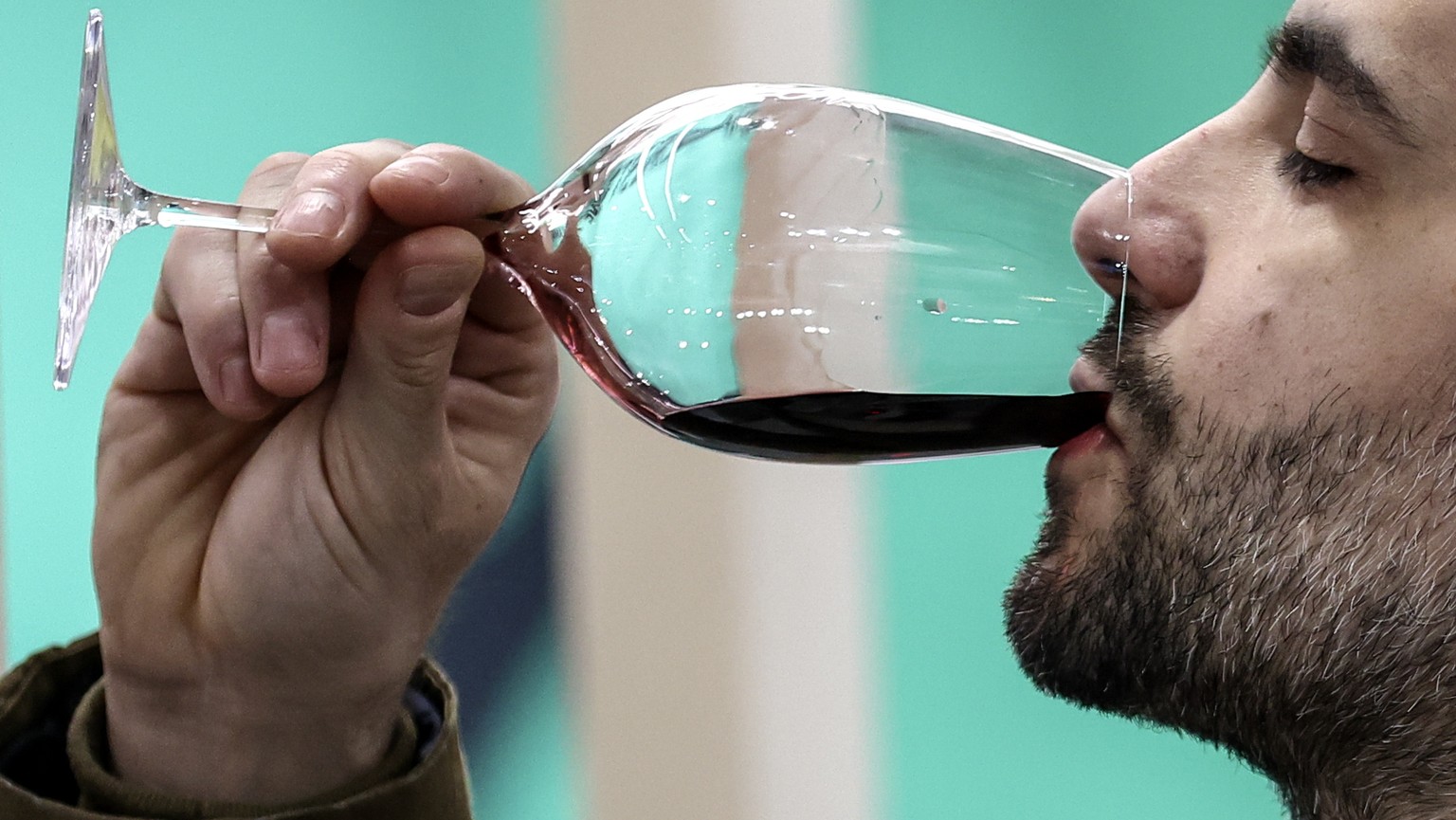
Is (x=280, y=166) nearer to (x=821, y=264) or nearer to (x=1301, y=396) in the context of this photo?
(x=821, y=264)

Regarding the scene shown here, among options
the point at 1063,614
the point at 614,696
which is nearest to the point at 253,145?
the point at 614,696

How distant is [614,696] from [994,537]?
0.51 metres

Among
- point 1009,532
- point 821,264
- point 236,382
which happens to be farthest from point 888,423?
point 1009,532

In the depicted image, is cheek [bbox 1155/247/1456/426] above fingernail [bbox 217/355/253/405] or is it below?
above

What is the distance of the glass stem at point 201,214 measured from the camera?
735mm

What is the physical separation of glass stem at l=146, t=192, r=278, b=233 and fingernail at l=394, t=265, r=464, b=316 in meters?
0.08

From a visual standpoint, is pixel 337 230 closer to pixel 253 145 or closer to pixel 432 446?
pixel 432 446

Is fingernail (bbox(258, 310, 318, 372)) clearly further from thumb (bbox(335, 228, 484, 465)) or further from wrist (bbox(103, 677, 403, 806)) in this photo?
wrist (bbox(103, 677, 403, 806))

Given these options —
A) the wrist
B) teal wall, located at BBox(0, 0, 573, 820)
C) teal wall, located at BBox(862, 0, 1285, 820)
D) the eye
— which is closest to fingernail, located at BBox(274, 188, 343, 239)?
the wrist

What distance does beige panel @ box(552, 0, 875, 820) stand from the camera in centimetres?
176

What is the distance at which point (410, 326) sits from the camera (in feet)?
2.39

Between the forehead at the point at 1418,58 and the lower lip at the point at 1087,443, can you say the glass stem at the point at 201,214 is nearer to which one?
the lower lip at the point at 1087,443

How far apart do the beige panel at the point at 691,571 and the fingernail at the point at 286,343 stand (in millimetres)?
1029

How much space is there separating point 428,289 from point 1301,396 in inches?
15.7
